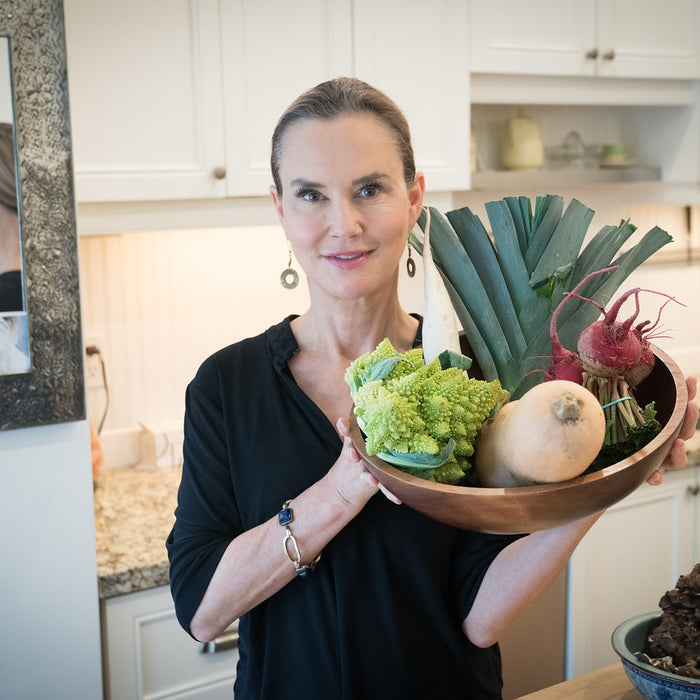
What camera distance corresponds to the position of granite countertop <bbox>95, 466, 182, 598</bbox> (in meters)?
1.78

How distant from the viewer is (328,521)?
1008 mm

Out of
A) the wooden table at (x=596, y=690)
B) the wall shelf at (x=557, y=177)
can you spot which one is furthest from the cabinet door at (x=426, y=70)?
the wooden table at (x=596, y=690)

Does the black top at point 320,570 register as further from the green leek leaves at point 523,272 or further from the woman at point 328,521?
the green leek leaves at point 523,272

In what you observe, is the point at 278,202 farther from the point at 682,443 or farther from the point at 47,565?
the point at 47,565

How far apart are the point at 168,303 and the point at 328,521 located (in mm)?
1547

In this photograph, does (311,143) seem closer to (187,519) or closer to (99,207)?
(187,519)

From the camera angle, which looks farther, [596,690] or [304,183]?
[596,690]

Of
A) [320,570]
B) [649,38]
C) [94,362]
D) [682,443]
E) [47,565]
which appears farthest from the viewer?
[649,38]

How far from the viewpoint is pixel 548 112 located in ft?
9.55

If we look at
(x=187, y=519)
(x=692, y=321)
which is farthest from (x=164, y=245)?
(x=692, y=321)

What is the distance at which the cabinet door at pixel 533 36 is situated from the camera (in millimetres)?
2332

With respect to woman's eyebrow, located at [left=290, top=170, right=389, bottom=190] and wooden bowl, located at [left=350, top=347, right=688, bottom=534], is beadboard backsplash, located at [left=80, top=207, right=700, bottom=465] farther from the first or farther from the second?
wooden bowl, located at [left=350, top=347, right=688, bottom=534]

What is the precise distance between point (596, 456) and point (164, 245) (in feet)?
6.08

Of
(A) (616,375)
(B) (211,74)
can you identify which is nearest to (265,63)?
(B) (211,74)
